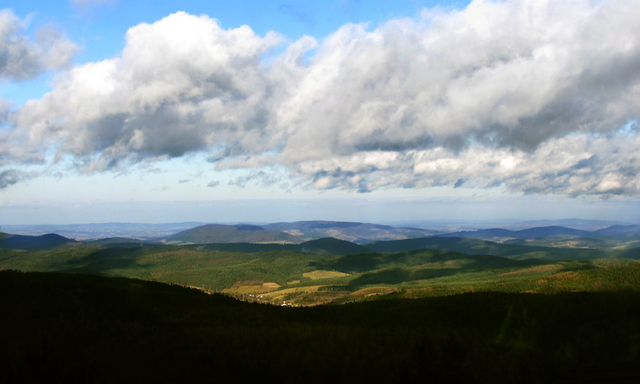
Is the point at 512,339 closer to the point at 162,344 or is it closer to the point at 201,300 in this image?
the point at 162,344

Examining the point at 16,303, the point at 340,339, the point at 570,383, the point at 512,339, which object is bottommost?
the point at 512,339

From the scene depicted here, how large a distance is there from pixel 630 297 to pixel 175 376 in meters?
52.7

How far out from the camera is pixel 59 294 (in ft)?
127

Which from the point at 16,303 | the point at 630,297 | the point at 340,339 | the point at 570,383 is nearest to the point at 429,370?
the point at 570,383

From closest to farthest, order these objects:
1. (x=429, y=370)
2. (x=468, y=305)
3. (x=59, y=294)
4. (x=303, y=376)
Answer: (x=429, y=370) → (x=303, y=376) → (x=59, y=294) → (x=468, y=305)

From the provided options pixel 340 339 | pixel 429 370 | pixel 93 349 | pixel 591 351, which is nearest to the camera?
pixel 429 370

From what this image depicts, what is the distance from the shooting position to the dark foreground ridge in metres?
19.1

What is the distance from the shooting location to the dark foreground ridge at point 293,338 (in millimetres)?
19078

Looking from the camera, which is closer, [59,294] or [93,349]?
[93,349]

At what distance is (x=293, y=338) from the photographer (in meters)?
30.8

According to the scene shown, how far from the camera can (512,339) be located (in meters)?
39.1

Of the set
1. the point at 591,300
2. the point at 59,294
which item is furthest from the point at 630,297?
the point at 59,294

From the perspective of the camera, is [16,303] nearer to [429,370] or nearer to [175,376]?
[175,376]

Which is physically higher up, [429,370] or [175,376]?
[429,370]
